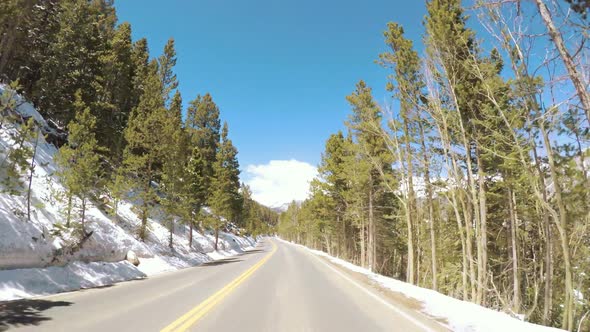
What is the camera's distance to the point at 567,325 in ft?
34.5

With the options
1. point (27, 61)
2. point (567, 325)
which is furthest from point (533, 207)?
point (27, 61)

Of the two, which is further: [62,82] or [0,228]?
[62,82]

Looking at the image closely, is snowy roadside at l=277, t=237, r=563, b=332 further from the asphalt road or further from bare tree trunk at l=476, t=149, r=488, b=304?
bare tree trunk at l=476, t=149, r=488, b=304

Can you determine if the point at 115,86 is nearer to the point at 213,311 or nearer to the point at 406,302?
the point at 213,311

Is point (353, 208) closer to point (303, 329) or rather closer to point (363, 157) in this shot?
point (363, 157)

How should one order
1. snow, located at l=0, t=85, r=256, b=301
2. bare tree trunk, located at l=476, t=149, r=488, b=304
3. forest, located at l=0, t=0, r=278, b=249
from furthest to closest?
forest, located at l=0, t=0, r=278, b=249, bare tree trunk, located at l=476, t=149, r=488, b=304, snow, located at l=0, t=85, r=256, b=301

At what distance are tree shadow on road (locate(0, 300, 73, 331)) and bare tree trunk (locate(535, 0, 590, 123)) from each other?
11.2 meters

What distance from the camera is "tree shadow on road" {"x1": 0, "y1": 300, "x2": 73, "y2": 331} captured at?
582cm

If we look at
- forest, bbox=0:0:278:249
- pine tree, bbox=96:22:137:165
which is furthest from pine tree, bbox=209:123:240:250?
pine tree, bbox=96:22:137:165

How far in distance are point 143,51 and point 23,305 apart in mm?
40040

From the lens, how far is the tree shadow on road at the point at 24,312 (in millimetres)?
5819

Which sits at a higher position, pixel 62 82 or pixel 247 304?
pixel 62 82

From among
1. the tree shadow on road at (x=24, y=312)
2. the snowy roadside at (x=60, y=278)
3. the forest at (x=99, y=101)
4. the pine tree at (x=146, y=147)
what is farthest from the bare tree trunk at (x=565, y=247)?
the pine tree at (x=146, y=147)

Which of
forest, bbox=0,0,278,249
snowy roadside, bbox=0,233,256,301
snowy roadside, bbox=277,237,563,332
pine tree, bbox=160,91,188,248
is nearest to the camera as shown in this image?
snowy roadside, bbox=277,237,563,332
